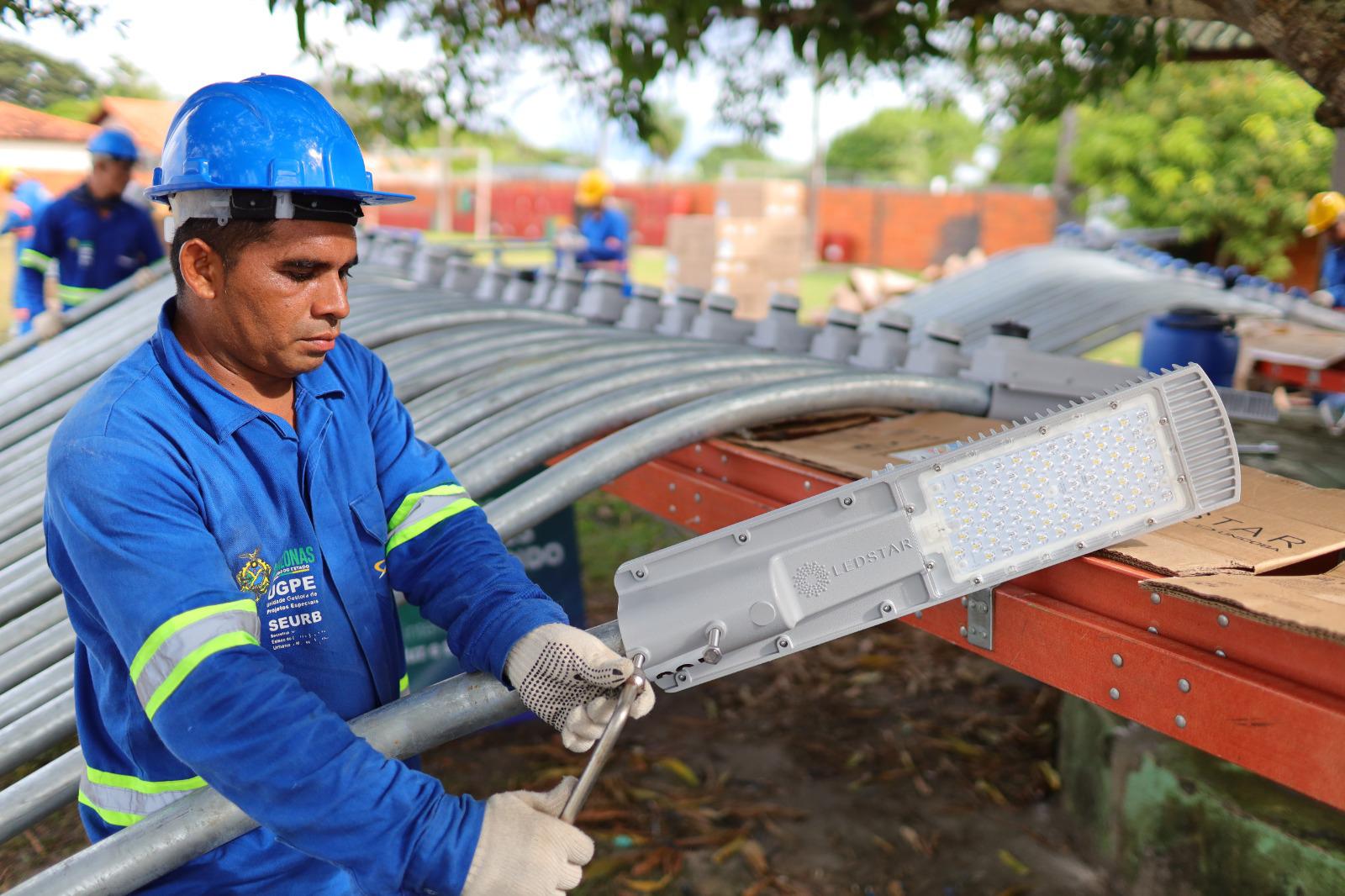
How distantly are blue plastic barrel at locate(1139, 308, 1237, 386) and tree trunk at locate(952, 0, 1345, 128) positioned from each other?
1.85 metres

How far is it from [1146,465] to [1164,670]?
0.35 meters

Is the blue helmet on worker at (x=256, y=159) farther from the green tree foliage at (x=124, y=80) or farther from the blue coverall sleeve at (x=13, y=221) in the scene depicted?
the blue coverall sleeve at (x=13, y=221)

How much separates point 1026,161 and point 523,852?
4431 centimetres

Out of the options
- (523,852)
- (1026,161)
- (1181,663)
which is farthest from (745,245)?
(1026,161)

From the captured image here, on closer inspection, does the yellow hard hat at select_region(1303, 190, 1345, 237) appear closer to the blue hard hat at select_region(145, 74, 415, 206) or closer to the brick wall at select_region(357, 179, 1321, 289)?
the blue hard hat at select_region(145, 74, 415, 206)

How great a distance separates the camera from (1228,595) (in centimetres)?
161

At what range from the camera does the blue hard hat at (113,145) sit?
604 cm


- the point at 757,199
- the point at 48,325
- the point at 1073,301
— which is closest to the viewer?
the point at 48,325

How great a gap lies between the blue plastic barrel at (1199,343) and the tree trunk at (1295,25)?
1.85 m

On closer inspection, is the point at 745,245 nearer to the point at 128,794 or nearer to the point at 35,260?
the point at 35,260

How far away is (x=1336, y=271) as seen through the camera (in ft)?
25.7

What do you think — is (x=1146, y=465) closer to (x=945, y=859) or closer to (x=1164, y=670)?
(x=1164, y=670)

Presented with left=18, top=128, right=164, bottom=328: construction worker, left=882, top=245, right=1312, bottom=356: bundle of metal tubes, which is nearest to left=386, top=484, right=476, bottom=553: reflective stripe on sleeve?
left=882, top=245, right=1312, bottom=356: bundle of metal tubes

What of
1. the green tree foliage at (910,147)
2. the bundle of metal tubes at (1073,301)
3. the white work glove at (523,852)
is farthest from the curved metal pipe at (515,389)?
the green tree foliage at (910,147)
